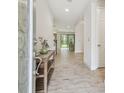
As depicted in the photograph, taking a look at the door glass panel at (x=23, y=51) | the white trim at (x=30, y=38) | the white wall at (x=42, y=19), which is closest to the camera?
the door glass panel at (x=23, y=51)

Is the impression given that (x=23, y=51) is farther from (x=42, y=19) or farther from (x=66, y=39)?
(x=66, y=39)

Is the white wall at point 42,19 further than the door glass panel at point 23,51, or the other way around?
the white wall at point 42,19

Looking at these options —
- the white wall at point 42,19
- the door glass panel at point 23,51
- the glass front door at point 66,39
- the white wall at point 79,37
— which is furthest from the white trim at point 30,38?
the glass front door at point 66,39

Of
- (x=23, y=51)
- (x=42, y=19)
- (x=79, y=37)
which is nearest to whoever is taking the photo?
(x=23, y=51)

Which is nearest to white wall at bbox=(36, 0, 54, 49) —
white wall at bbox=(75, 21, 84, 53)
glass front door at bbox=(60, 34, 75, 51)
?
white wall at bbox=(75, 21, 84, 53)

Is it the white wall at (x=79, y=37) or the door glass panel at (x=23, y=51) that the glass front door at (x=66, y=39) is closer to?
the white wall at (x=79, y=37)

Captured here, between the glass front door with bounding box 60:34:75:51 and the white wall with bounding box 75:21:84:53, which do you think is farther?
the glass front door with bounding box 60:34:75:51

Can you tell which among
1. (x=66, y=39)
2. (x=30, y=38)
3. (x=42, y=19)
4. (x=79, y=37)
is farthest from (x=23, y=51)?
(x=66, y=39)

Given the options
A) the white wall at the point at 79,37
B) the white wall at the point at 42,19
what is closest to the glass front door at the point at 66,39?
the white wall at the point at 79,37

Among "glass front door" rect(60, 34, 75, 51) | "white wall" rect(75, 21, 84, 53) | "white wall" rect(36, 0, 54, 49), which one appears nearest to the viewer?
"white wall" rect(36, 0, 54, 49)

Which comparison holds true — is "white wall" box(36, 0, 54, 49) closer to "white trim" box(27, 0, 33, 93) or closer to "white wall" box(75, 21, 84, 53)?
"white trim" box(27, 0, 33, 93)

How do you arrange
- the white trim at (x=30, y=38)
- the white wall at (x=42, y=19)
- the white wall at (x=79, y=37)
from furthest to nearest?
the white wall at (x=79, y=37)
the white wall at (x=42, y=19)
the white trim at (x=30, y=38)

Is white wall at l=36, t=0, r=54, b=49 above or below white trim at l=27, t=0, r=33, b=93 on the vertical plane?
above

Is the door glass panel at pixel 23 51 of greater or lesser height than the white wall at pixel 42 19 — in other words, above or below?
below
